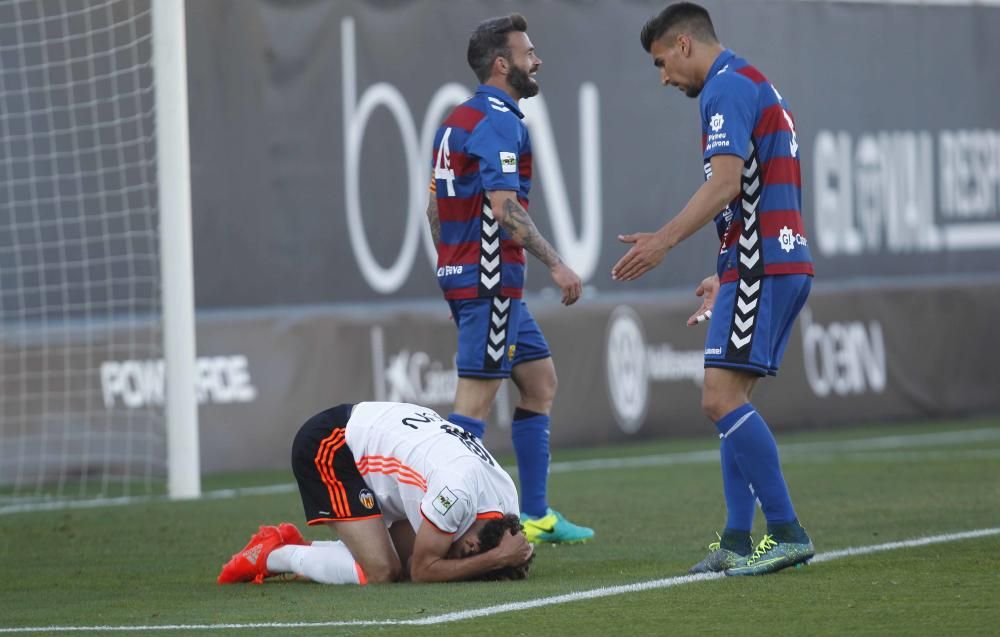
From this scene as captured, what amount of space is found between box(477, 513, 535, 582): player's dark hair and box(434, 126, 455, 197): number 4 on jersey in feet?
6.41

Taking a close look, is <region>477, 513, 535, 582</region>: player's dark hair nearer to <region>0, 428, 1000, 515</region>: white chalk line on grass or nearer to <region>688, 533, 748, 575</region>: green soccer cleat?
<region>688, 533, 748, 575</region>: green soccer cleat

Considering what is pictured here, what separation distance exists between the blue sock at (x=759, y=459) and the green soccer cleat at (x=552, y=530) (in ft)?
5.86

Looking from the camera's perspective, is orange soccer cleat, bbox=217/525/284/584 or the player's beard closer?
orange soccer cleat, bbox=217/525/284/584

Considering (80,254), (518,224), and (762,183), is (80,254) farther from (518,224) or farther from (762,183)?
(762,183)

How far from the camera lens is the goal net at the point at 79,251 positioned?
12.2 metres

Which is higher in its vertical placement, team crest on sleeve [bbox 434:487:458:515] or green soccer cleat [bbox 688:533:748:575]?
team crest on sleeve [bbox 434:487:458:515]

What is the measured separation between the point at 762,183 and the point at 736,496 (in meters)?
1.16

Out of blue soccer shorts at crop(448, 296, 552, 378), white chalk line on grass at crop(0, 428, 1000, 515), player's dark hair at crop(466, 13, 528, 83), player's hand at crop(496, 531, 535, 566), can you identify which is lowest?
white chalk line on grass at crop(0, 428, 1000, 515)

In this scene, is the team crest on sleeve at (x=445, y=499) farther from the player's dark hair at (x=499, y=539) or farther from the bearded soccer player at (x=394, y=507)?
the player's dark hair at (x=499, y=539)

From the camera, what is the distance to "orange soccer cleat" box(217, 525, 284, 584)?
7254mm

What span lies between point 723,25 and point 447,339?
4.07 m

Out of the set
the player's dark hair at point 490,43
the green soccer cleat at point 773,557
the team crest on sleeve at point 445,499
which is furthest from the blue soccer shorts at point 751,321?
the player's dark hair at point 490,43

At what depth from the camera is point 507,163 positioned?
8.09 meters

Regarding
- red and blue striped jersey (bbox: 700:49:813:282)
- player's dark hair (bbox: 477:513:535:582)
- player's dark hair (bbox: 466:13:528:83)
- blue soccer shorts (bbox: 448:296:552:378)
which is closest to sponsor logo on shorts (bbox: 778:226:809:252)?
red and blue striped jersey (bbox: 700:49:813:282)
